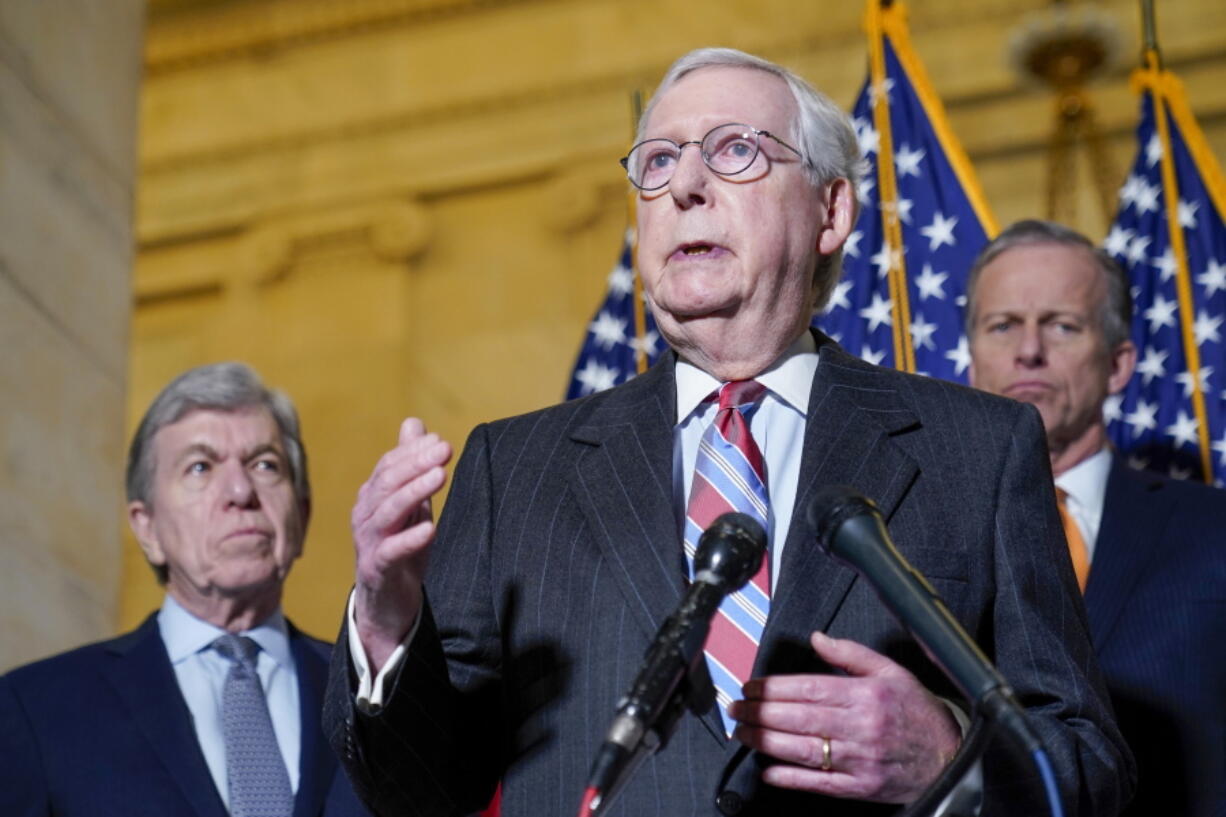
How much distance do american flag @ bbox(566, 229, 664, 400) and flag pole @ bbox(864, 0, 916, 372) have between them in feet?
2.54

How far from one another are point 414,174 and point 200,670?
3893 millimetres

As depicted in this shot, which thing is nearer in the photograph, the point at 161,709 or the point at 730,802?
the point at 730,802

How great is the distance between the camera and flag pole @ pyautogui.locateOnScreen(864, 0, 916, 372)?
181 inches

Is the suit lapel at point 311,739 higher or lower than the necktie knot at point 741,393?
lower

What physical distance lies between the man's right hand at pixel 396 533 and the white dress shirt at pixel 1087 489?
2.07 m

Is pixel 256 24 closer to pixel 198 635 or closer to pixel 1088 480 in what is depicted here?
pixel 198 635

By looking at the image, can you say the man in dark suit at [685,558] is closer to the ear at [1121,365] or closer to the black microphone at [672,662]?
the black microphone at [672,662]

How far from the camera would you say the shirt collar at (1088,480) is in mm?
3934

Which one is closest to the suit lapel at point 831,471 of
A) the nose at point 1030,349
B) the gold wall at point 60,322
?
the nose at point 1030,349

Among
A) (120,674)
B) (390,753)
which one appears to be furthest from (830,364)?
(120,674)

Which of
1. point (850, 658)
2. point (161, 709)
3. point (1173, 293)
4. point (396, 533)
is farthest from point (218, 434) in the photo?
point (1173, 293)

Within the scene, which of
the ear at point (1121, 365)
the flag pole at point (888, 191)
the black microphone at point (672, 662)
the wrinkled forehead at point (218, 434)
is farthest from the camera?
the flag pole at point (888, 191)

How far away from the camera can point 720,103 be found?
8.45ft

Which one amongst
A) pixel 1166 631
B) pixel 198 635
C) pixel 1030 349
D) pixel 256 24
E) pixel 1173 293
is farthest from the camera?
pixel 256 24
